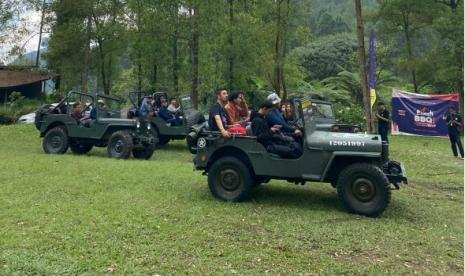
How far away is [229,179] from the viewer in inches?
291

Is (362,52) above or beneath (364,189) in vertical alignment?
above

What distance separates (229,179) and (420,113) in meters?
15.2

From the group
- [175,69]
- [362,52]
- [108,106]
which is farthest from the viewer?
[175,69]

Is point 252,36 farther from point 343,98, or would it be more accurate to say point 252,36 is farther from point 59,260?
point 59,260

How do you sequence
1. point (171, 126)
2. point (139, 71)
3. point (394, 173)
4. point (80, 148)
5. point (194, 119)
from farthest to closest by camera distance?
point (139, 71), point (194, 119), point (171, 126), point (80, 148), point (394, 173)

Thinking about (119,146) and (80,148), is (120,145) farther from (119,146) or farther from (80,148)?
(80,148)

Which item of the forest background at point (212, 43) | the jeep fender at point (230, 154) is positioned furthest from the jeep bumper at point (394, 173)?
the forest background at point (212, 43)

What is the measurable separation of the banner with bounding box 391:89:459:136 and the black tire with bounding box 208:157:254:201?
48.4ft

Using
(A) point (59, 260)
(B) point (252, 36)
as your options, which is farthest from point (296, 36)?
(A) point (59, 260)

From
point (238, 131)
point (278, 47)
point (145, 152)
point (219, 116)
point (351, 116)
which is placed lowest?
point (238, 131)

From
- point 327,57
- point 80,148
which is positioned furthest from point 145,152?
point 327,57

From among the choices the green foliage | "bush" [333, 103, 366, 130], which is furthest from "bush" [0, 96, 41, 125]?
the green foliage

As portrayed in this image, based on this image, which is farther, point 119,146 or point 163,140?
point 163,140

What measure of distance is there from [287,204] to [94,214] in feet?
9.10
